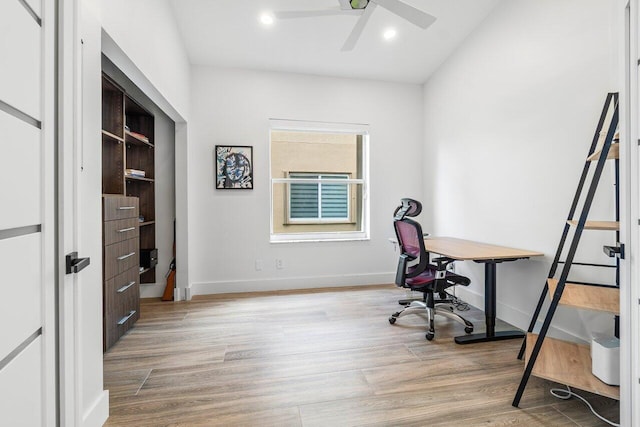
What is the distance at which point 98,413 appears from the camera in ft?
4.79

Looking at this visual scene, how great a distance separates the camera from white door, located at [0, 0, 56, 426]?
0.75 m

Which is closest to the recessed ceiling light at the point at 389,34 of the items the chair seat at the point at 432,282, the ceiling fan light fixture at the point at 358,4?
the ceiling fan light fixture at the point at 358,4

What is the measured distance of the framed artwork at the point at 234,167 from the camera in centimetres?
361

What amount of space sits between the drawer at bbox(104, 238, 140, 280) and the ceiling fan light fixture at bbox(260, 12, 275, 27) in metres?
2.47

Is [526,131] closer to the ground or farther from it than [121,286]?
farther from it

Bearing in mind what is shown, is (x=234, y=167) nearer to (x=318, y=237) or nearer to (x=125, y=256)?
(x=318, y=237)

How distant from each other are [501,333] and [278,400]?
1974 mm

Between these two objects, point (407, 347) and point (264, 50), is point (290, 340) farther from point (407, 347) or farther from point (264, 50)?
point (264, 50)

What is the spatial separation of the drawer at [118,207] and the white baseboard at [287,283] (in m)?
1.32

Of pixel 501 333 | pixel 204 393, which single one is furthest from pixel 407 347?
pixel 204 393

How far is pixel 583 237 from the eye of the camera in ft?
7.05

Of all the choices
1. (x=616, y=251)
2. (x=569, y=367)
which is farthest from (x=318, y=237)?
(x=616, y=251)

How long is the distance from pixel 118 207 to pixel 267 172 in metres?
1.77

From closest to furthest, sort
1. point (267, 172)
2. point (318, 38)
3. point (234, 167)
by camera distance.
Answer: point (318, 38) < point (234, 167) < point (267, 172)
